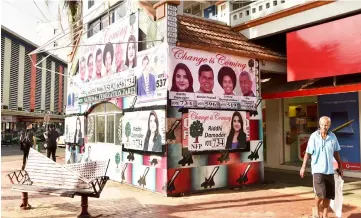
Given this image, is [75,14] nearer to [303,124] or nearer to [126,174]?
[126,174]

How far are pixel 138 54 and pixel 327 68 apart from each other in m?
5.10

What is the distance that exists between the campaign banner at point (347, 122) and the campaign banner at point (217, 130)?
3269 mm

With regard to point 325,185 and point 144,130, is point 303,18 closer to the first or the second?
point 144,130

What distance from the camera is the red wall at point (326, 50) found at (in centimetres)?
859

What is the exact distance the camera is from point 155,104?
8773 millimetres

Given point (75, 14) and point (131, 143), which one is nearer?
point (131, 143)

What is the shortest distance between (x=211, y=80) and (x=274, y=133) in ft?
16.1

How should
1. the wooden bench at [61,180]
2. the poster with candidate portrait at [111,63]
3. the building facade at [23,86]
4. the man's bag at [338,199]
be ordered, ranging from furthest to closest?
the building facade at [23,86] < the poster with candidate portrait at [111,63] < the wooden bench at [61,180] < the man's bag at [338,199]

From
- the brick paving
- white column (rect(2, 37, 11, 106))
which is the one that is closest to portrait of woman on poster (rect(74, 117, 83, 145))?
the brick paving

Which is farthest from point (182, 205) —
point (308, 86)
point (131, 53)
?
point (308, 86)

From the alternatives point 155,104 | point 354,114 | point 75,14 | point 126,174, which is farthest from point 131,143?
point 75,14

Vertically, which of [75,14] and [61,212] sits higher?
[75,14]

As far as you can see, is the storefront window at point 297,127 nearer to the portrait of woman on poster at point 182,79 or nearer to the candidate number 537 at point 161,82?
the portrait of woman on poster at point 182,79

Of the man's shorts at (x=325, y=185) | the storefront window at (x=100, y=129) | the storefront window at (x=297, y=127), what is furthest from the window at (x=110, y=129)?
the man's shorts at (x=325, y=185)
